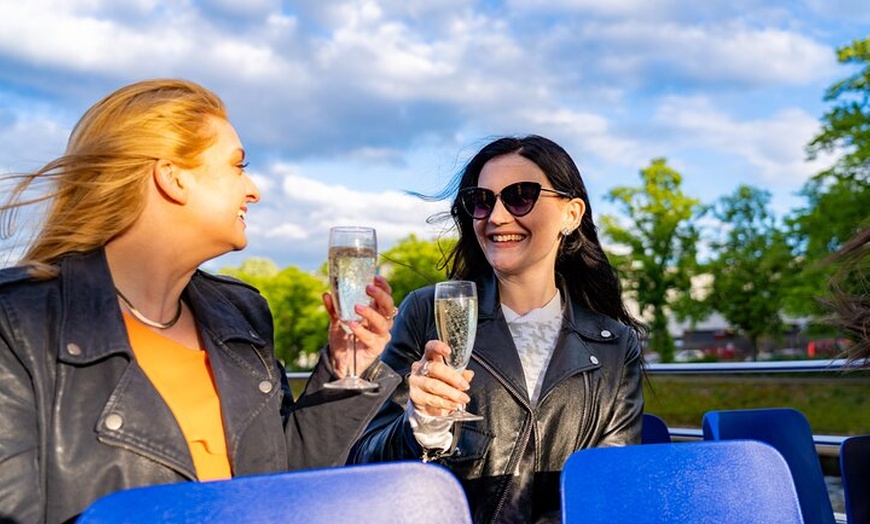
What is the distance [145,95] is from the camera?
2307 millimetres

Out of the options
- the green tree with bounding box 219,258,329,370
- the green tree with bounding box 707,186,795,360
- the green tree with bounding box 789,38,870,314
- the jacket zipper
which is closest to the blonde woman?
the jacket zipper

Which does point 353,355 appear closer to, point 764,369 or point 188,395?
point 188,395

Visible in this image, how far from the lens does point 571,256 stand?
3.56 meters

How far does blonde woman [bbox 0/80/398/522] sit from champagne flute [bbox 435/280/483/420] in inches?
5.4

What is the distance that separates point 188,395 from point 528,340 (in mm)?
1327

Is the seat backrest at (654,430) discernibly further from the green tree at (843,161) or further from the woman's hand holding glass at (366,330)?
the green tree at (843,161)

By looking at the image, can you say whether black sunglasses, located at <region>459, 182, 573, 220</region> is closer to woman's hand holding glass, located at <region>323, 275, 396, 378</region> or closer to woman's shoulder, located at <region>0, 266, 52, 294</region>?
woman's hand holding glass, located at <region>323, 275, 396, 378</region>

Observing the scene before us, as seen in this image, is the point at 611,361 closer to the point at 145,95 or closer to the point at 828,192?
the point at 145,95

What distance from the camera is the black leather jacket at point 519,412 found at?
3.02m

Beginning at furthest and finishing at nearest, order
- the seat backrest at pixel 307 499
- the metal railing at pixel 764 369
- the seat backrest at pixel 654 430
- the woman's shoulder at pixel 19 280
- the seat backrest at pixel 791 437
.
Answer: the metal railing at pixel 764 369 < the seat backrest at pixel 654 430 < the seat backrest at pixel 791 437 < the woman's shoulder at pixel 19 280 < the seat backrest at pixel 307 499

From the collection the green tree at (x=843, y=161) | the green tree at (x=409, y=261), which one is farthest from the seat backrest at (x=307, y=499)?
the green tree at (x=409, y=261)

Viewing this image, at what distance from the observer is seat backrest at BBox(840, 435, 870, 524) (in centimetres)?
327

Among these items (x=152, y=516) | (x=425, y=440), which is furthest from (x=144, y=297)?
(x=152, y=516)

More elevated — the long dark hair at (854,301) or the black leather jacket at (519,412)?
the long dark hair at (854,301)
